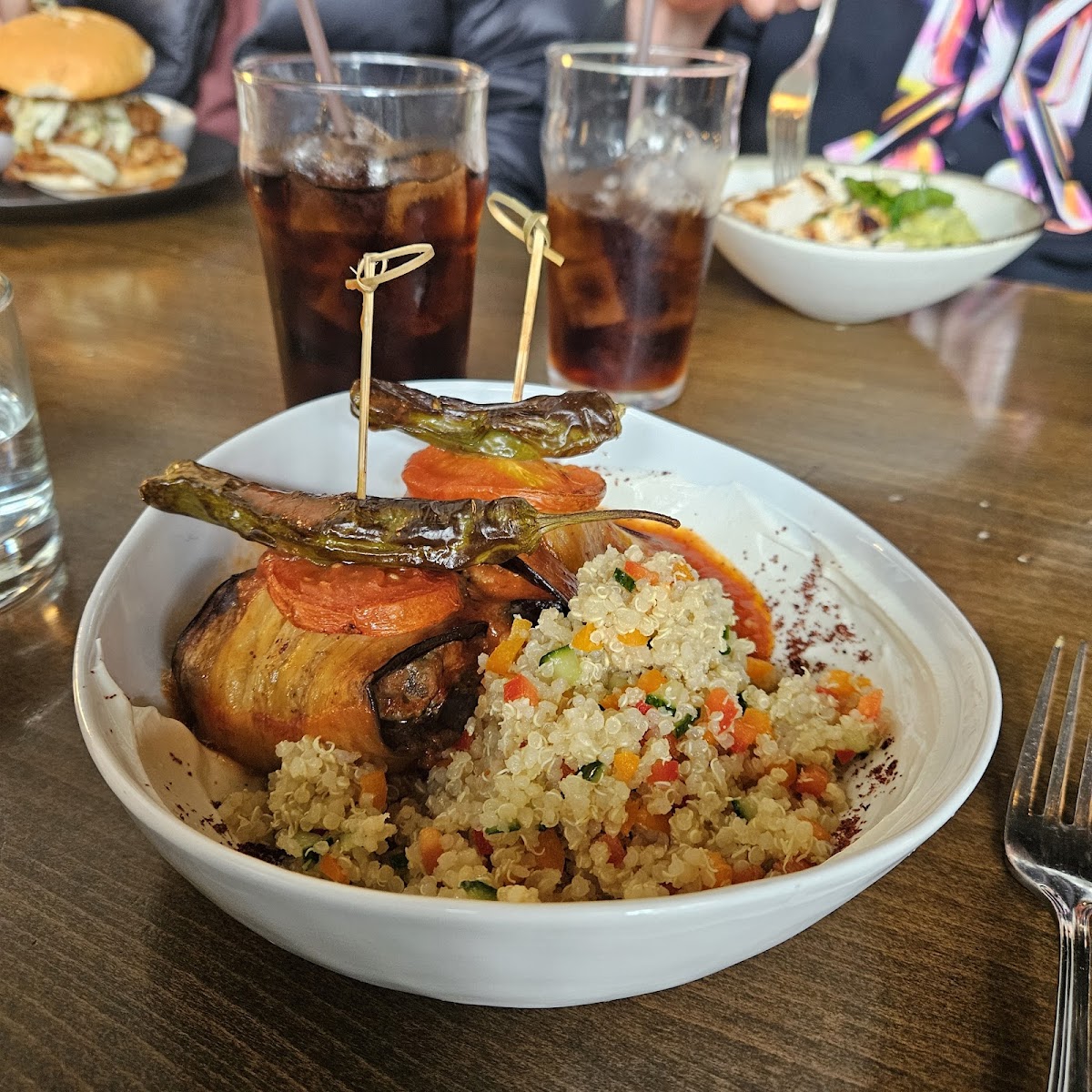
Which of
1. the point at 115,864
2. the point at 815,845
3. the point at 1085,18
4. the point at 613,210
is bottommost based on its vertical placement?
the point at 115,864

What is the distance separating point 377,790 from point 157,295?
158cm

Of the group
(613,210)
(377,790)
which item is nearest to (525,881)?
(377,790)

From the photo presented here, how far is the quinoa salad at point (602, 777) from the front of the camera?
764mm

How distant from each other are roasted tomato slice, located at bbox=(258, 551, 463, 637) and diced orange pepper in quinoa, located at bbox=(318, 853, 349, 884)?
217mm

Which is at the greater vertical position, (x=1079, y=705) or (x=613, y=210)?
(x=613, y=210)

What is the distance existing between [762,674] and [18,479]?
35.2 inches

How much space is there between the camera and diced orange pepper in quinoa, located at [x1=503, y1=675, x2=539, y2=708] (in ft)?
2.81

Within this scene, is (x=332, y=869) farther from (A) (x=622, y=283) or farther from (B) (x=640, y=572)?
(A) (x=622, y=283)

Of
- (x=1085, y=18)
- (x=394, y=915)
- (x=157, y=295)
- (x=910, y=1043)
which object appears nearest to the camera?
(x=394, y=915)

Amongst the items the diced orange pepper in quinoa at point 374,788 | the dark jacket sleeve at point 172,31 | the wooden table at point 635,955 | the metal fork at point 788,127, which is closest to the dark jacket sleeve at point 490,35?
the dark jacket sleeve at point 172,31

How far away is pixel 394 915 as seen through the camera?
580 millimetres

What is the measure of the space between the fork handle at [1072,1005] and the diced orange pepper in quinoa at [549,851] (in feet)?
1.21

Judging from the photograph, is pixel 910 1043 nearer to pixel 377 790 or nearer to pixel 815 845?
pixel 815 845

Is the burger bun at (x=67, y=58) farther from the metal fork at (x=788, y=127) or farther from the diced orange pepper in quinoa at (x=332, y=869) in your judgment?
the diced orange pepper in quinoa at (x=332, y=869)
